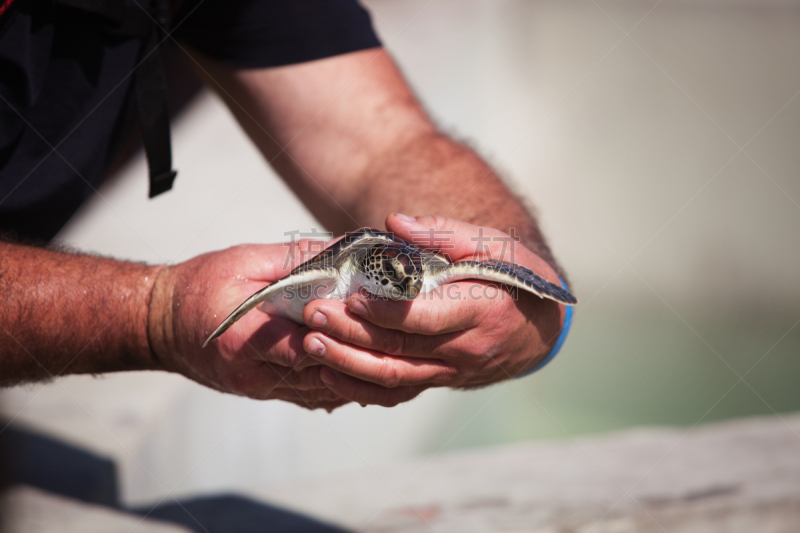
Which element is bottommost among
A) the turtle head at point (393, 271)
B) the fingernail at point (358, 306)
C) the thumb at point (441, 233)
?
the fingernail at point (358, 306)

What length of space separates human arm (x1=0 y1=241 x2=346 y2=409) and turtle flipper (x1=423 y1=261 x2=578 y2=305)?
33cm

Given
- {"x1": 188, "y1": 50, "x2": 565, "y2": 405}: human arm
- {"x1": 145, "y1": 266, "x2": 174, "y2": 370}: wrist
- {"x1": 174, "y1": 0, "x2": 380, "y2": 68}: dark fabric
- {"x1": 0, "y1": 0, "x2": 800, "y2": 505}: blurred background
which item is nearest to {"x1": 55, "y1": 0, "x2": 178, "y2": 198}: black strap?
{"x1": 174, "y1": 0, "x2": 380, "y2": 68}: dark fabric

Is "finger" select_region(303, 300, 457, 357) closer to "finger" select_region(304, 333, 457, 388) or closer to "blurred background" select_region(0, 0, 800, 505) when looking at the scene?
"finger" select_region(304, 333, 457, 388)

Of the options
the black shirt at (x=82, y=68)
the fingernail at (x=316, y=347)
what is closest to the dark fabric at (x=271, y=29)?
the black shirt at (x=82, y=68)

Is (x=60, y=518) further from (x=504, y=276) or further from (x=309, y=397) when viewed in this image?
(x=504, y=276)

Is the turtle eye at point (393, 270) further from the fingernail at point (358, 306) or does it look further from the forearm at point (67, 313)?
the forearm at point (67, 313)

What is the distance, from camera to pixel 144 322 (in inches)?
46.6

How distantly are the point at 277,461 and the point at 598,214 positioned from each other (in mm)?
4907

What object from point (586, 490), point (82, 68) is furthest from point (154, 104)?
point (586, 490)

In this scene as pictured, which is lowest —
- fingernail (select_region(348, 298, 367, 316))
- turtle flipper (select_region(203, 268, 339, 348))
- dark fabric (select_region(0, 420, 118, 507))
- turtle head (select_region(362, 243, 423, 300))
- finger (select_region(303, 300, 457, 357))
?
dark fabric (select_region(0, 420, 118, 507))

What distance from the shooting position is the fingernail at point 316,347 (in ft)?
3.43

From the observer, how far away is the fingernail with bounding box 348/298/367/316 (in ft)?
3.40

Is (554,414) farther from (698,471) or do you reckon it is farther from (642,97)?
(642,97)

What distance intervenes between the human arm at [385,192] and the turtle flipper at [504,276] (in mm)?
58
